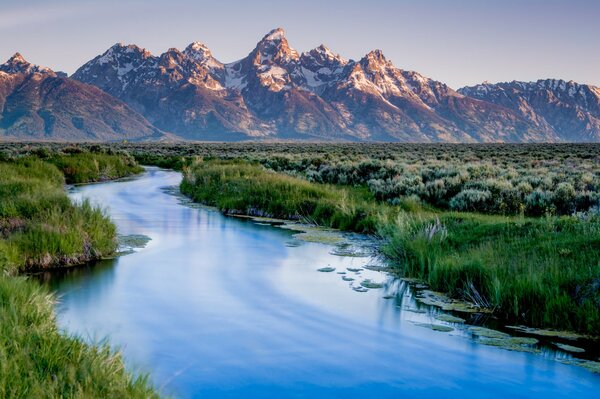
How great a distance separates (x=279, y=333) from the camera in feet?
34.2

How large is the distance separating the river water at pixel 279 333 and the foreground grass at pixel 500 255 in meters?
1.10

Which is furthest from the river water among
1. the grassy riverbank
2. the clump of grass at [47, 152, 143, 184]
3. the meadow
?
the clump of grass at [47, 152, 143, 184]

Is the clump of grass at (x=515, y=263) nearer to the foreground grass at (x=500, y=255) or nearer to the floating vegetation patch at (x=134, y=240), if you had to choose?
the foreground grass at (x=500, y=255)

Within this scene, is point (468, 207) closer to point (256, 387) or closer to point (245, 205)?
point (245, 205)

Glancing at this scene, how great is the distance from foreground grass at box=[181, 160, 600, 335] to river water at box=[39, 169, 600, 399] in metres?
1.10

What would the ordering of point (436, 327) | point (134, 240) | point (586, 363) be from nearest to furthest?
point (586, 363)
point (436, 327)
point (134, 240)

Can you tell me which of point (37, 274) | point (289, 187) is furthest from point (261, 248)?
point (289, 187)

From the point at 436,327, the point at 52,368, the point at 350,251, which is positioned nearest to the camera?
the point at 52,368

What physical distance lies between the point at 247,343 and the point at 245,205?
15.6 metres

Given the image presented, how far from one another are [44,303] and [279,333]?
3.58m

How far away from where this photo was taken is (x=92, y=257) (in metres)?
15.4

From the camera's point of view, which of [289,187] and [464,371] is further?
[289,187]

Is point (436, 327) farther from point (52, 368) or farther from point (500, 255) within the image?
point (52, 368)

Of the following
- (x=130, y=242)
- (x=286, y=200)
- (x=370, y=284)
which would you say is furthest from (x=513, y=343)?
(x=286, y=200)
